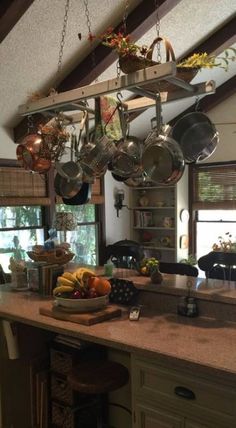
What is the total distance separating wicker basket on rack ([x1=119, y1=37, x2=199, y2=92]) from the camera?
1747 mm

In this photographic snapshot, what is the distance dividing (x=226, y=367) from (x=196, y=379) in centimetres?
17

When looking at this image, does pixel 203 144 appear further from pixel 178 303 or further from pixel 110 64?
pixel 110 64

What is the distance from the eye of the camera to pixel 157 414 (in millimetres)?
1702

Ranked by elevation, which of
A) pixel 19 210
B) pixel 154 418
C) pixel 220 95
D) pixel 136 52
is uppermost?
pixel 220 95

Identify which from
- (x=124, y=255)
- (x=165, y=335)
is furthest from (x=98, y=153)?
(x=124, y=255)

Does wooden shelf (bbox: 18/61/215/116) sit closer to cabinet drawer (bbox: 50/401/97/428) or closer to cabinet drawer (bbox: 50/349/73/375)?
cabinet drawer (bbox: 50/349/73/375)

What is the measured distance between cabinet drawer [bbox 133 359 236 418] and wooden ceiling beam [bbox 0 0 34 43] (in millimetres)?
2503

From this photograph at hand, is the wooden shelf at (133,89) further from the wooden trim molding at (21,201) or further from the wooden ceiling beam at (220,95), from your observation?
the wooden ceiling beam at (220,95)

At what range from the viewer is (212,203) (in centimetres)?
575

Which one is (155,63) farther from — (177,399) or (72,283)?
(177,399)

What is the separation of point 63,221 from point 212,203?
223cm

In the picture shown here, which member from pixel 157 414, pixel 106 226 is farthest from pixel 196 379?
pixel 106 226

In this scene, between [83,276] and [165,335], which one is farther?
[83,276]

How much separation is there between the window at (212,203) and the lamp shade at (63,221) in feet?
6.55
